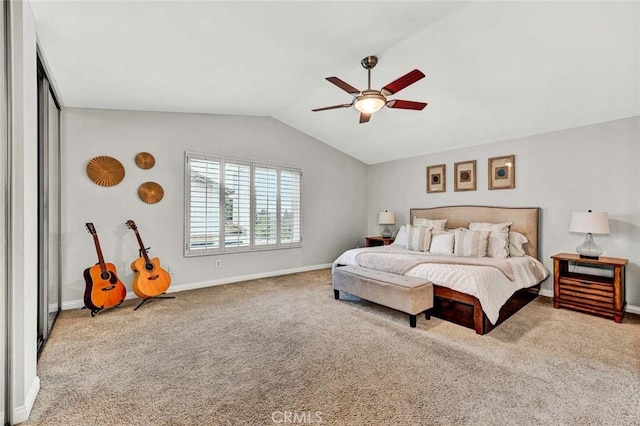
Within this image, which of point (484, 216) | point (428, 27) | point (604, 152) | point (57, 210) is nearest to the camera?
point (428, 27)

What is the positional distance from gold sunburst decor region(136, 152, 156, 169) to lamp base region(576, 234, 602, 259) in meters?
5.79

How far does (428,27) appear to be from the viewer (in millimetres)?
2701

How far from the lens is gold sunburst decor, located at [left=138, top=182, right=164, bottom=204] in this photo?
404 cm

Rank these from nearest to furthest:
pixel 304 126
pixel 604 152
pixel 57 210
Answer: pixel 57 210 → pixel 604 152 → pixel 304 126

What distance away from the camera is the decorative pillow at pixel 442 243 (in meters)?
4.24

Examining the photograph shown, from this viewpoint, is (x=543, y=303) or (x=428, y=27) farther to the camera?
(x=543, y=303)

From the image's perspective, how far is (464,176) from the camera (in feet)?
16.5

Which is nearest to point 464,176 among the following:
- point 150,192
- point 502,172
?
point 502,172

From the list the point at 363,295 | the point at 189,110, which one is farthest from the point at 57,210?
the point at 363,295

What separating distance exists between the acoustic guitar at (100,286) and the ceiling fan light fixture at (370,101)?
346 cm

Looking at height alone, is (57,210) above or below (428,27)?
below

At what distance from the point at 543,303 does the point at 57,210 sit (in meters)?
6.20

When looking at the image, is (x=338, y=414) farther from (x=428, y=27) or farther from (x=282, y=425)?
(x=428, y=27)

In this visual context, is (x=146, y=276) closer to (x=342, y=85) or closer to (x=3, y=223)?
(x=3, y=223)
